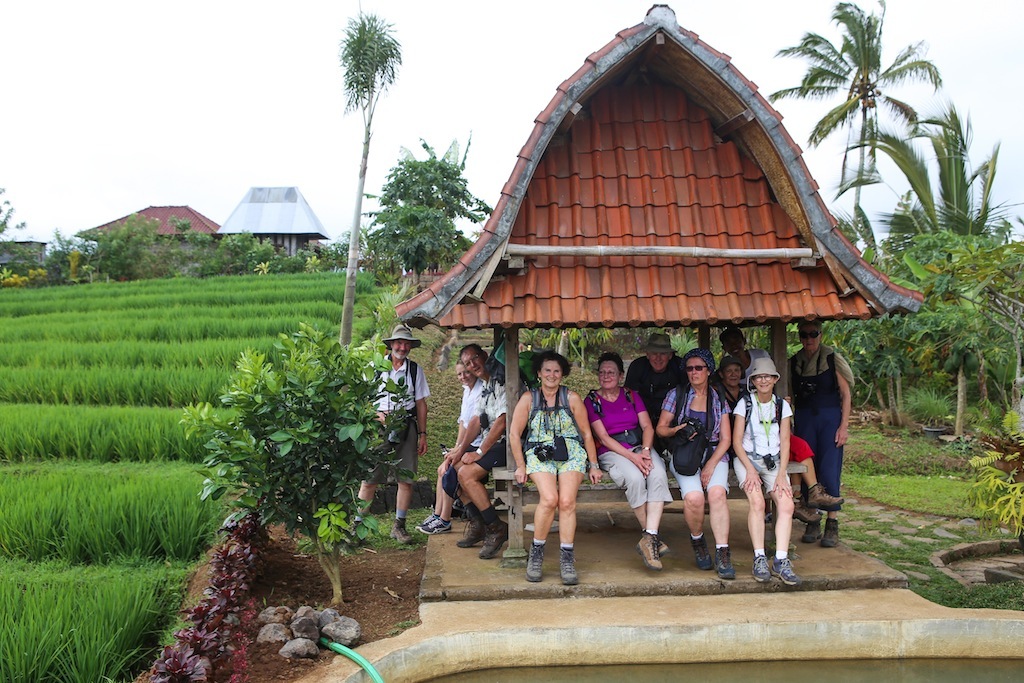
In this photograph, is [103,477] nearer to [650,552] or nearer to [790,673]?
[650,552]

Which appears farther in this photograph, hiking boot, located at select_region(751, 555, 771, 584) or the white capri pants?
the white capri pants

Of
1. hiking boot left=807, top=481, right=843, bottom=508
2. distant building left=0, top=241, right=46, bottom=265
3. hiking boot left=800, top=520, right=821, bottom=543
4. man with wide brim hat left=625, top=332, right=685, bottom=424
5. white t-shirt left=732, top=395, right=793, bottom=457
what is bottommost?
hiking boot left=800, top=520, right=821, bottom=543

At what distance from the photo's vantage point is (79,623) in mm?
3803

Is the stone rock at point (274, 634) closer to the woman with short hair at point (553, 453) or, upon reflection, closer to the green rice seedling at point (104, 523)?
the woman with short hair at point (553, 453)

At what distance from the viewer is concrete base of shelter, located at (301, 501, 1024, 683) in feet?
13.1

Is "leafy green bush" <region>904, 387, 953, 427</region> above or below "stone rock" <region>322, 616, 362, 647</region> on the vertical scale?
above

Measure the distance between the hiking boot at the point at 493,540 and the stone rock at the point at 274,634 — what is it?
151cm

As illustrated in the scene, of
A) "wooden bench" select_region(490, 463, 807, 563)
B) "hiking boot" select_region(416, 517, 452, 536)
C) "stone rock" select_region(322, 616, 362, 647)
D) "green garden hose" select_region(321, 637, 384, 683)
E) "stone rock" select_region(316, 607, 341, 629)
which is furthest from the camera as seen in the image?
"hiking boot" select_region(416, 517, 452, 536)

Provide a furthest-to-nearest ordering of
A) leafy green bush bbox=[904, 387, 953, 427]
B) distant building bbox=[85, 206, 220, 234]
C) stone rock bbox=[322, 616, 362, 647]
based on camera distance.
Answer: distant building bbox=[85, 206, 220, 234]
leafy green bush bbox=[904, 387, 953, 427]
stone rock bbox=[322, 616, 362, 647]

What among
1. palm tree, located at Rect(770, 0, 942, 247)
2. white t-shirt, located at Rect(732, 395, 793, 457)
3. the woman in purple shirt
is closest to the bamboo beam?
the woman in purple shirt

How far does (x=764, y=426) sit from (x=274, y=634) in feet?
9.81

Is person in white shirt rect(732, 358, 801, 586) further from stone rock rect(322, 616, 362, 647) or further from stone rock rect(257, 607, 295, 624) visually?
stone rock rect(257, 607, 295, 624)

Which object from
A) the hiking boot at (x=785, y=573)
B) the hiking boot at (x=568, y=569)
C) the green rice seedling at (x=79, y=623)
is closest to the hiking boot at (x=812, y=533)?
the hiking boot at (x=785, y=573)

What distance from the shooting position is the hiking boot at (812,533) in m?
5.54
